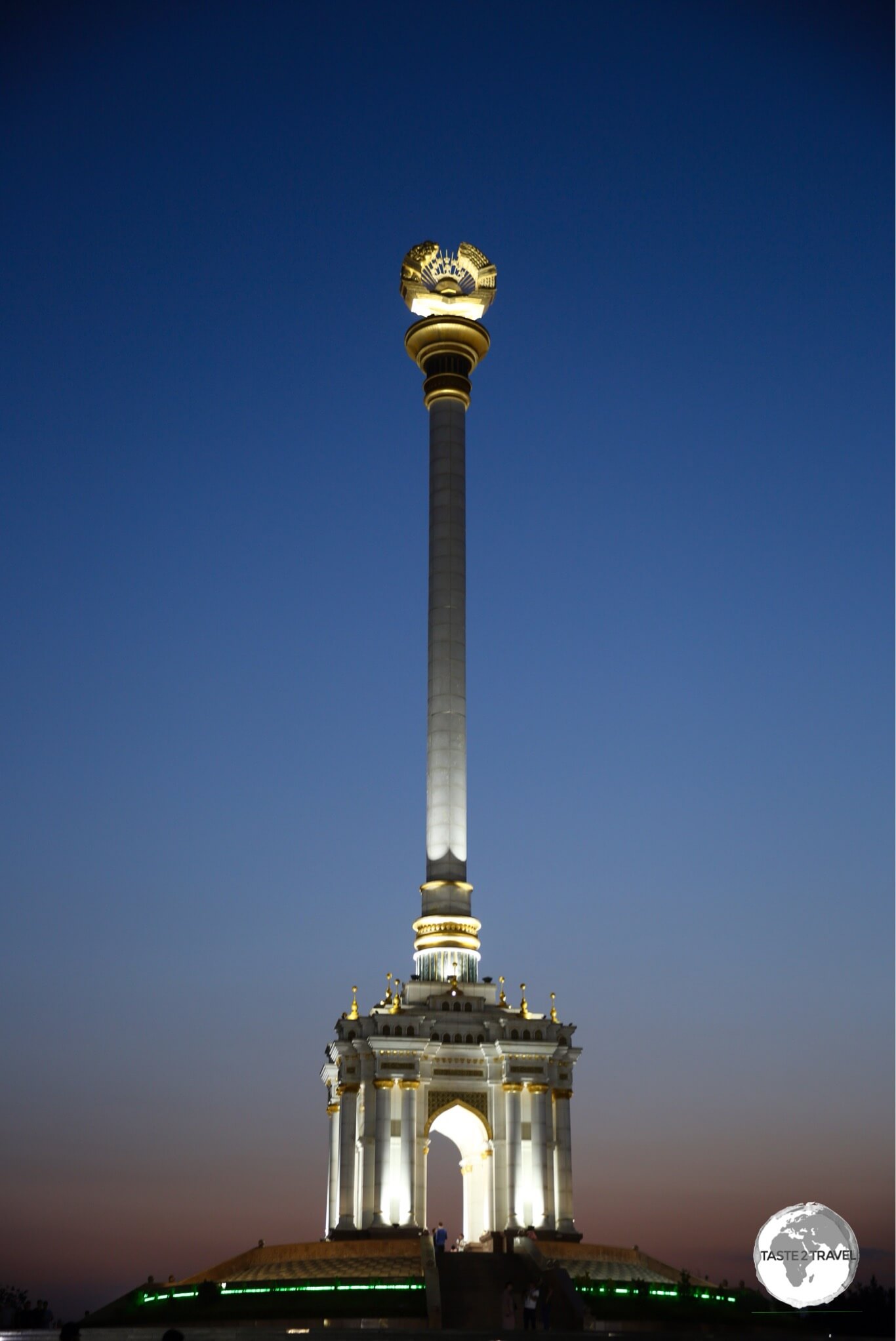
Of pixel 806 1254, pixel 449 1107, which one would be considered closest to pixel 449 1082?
pixel 449 1107

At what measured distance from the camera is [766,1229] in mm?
32812

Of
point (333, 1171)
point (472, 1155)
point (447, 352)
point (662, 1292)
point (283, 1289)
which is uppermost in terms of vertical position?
point (447, 352)

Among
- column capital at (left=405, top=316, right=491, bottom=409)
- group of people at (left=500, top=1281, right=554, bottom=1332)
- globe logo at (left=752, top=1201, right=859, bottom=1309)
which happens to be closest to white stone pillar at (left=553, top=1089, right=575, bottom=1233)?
group of people at (left=500, top=1281, right=554, bottom=1332)

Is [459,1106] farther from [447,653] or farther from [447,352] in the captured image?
[447,352]

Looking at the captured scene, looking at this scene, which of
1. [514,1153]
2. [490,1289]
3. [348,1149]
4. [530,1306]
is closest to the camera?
[530,1306]

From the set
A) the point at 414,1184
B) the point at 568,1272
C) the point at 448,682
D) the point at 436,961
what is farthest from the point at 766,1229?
the point at 448,682

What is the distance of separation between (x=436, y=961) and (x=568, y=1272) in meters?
16.0

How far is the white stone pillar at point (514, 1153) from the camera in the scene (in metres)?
57.3

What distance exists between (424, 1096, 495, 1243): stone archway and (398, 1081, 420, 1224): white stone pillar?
2.86ft

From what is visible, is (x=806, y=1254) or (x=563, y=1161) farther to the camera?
(x=563, y=1161)

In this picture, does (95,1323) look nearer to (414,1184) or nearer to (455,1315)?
(455,1315)

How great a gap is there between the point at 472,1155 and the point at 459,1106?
4.80 metres

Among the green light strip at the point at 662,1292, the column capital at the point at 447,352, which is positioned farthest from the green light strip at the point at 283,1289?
the column capital at the point at 447,352

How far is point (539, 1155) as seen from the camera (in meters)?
58.0
